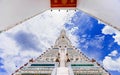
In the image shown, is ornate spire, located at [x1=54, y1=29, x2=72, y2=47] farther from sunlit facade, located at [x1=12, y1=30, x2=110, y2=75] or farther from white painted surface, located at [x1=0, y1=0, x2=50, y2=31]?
white painted surface, located at [x1=0, y1=0, x2=50, y2=31]

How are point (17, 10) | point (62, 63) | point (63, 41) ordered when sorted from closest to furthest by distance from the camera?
point (17, 10) → point (62, 63) → point (63, 41)

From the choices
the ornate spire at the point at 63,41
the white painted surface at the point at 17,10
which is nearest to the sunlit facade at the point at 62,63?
the ornate spire at the point at 63,41

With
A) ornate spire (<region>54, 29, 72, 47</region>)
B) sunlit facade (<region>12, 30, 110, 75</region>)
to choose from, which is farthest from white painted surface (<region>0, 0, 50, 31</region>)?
ornate spire (<region>54, 29, 72, 47</region>)

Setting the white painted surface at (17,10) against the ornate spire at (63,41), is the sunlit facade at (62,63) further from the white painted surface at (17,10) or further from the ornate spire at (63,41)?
the white painted surface at (17,10)

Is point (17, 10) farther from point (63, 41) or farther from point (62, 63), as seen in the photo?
point (63, 41)

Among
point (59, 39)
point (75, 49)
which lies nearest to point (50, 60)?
point (75, 49)

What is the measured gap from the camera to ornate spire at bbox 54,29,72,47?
4059 centimetres

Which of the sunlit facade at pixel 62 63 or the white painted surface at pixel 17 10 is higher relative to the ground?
the white painted surface at pixel 17 10

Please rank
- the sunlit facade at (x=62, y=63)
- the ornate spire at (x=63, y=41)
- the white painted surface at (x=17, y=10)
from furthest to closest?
the ornate spire at (x=63, y=41) → the sunlit facade at (x=62, y=63) → the white painted surface at (x=17, y=10)

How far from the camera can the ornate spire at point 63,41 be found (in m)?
40.6

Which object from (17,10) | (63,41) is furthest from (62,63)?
(17,10)

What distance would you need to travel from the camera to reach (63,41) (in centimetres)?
4172

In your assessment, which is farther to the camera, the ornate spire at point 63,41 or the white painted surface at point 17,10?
the ornate spire at point 63,41

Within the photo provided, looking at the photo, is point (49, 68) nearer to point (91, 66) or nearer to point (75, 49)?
point (91, 66)
